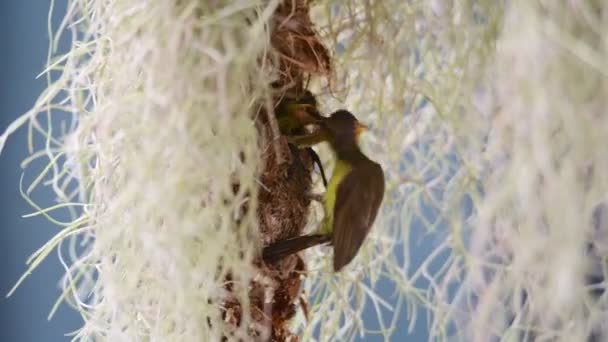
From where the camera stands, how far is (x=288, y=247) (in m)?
0.53

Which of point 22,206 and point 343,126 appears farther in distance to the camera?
point 22,206

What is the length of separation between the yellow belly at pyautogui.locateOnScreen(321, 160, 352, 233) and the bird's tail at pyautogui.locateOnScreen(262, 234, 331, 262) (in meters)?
0.02

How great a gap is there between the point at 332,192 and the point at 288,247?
0.05m

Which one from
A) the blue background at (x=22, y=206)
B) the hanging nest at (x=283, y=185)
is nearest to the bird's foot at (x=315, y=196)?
the hanging nest at (x=283, y=185)

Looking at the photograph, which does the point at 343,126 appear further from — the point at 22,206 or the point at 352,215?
the point at 22,206

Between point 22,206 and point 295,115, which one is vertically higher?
point 295,115

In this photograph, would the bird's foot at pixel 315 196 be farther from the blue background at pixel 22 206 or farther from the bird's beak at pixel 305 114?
the blue background at pixel 22 206

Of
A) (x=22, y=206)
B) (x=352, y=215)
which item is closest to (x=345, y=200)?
(x=352, y=215)

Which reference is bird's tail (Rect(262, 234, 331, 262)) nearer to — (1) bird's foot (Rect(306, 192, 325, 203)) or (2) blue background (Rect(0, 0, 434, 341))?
(1) bird's foot (Rect(306, 192, 325, 203))

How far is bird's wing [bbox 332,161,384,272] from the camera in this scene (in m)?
0.52

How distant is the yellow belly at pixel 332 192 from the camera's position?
532 mm

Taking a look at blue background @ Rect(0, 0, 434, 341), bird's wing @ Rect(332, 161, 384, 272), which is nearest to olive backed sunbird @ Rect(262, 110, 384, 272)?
bird's wing @ Rect(332, 161, 384, 272)

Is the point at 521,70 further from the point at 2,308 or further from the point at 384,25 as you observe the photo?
the point at 2,308

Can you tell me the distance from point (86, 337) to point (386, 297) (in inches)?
22.7
